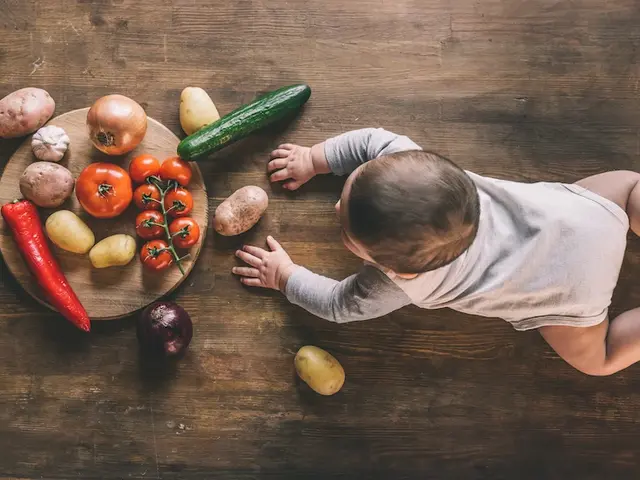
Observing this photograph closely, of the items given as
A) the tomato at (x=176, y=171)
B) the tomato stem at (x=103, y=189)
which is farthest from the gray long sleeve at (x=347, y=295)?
the tomato stem at (x=103, y=189)

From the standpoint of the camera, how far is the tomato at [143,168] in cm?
127

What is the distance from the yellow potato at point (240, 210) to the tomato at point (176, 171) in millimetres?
99

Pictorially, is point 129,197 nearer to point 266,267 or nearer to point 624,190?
point 266,267

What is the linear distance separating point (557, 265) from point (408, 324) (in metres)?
0.38

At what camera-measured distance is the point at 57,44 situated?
137 cm

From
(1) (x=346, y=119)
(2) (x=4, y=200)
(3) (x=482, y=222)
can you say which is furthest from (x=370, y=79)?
(2) (x=4, y=200)

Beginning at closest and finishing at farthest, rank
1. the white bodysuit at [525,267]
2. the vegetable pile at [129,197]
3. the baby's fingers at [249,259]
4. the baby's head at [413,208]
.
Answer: the baby's head at [413,208], the white bodysuit at [525,267], the vegetable pile at [129,197], the baby's fingers at [249,259]

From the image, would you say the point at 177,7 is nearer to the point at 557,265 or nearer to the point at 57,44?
the point at 57,44

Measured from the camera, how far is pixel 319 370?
132 cm

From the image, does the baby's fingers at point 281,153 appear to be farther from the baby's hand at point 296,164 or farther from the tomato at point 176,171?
the tomato at point 176,171

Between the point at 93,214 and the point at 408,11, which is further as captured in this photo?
the point at 408,11

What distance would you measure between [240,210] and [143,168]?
0.22m

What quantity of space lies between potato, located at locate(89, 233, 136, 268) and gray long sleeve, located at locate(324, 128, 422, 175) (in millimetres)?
469

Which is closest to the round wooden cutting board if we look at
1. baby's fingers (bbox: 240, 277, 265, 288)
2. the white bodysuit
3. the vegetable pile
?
the vegetable pile
